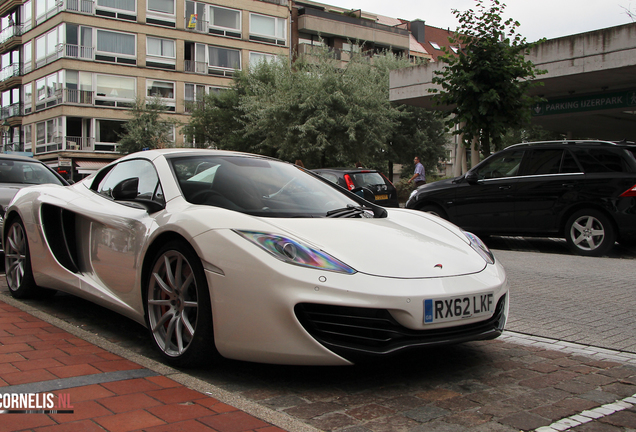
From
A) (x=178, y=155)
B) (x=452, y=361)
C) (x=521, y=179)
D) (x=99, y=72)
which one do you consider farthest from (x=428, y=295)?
(x=99, y=72)

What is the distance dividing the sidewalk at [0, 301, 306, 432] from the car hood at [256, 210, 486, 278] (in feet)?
3.10

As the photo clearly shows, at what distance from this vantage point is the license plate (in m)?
3.02

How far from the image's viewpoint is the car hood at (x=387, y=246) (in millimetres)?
3162

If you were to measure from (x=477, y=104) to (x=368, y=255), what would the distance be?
11.0 meters

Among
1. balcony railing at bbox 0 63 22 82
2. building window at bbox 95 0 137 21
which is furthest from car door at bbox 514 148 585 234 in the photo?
balcony railing at bbox 0 63 22 82

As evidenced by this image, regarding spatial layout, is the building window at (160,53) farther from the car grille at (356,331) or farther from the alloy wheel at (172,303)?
the car grille at (356,331)

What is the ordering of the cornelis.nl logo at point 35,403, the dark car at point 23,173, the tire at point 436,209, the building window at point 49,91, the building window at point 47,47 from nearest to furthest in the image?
the cornelis.nl logo at point 35,403 → the dark car at point 23,173 → the tire at point 436,209 → the building window at point 49,91 → the building window at point 47,47

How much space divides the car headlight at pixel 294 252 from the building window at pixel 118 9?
144ft

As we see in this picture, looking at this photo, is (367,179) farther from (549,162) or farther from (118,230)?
(118,230)

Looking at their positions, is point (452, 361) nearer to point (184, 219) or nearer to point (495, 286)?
point (495, 286)

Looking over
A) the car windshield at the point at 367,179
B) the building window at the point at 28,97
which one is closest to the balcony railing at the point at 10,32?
the building window at the point at 28,97

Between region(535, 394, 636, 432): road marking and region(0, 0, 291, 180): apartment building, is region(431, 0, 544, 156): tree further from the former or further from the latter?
region(0, 0, 291, 180): apartment building

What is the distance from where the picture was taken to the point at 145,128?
39375mm

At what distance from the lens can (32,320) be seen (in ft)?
14.8
